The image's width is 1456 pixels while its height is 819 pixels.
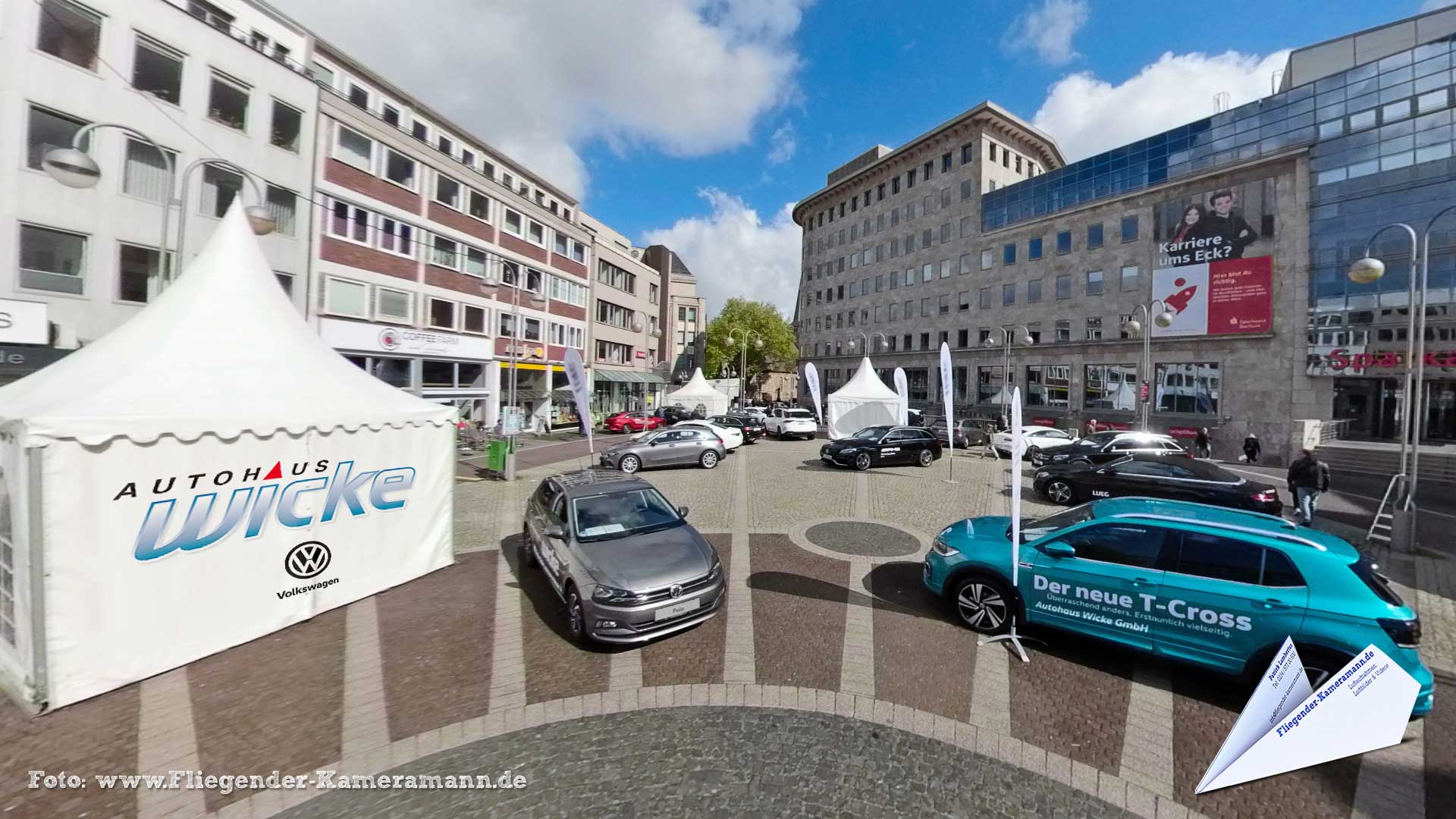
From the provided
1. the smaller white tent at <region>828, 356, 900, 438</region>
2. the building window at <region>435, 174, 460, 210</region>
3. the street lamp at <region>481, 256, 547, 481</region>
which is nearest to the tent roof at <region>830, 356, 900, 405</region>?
the smaller white tent at <region>828, 356, 900, 438</region>

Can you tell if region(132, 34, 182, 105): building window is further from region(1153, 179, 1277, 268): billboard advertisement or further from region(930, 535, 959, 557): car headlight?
region(1153, 179, 1277, 268): billboard advertisement

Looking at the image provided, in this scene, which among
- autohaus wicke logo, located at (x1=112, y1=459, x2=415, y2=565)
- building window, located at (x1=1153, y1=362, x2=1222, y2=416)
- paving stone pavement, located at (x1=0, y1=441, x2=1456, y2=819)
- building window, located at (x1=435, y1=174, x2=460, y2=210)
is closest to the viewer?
paving stone pavement, located at (x1=0, y1=441, x2=1456, y2=819)

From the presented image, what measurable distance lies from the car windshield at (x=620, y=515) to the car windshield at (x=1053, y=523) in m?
4.10

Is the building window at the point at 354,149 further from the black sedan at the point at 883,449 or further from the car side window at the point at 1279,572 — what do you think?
the car side window at the point at 1279,572

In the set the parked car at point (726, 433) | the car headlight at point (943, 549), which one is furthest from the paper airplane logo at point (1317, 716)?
the parked car at point (726, 433)

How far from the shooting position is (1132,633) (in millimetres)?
5008

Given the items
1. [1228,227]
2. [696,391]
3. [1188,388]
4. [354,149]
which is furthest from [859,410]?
[1228,227]

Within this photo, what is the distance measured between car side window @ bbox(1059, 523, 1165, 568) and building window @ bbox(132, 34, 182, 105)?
25.5 meters

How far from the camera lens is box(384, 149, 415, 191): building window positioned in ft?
73.8

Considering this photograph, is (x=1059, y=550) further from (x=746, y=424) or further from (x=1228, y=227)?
(x=1228, y=227)

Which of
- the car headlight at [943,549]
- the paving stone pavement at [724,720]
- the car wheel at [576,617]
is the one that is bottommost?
the paving stone pavement at [724,720]

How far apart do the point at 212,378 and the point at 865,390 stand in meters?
23.9

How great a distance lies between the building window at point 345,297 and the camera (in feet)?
67.2

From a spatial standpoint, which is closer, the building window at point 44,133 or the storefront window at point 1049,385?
the building window at point 44,133
